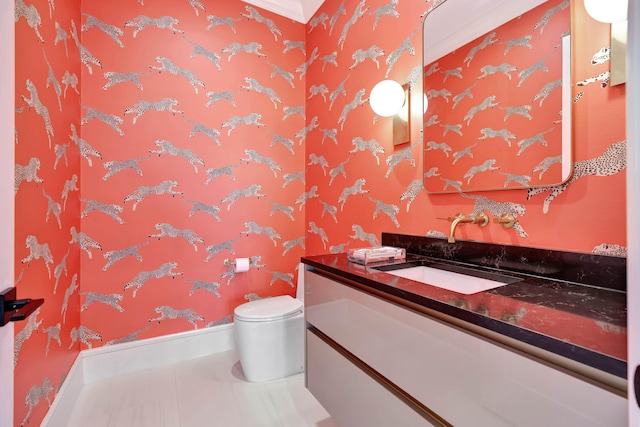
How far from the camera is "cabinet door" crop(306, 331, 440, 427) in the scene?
1019 mm

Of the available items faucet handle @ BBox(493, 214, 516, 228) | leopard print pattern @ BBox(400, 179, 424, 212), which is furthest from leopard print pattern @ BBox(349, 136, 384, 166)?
faucet handle @ BBox(493, 214, 516, 228)

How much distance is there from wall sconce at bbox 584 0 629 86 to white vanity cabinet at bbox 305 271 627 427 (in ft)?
3.18

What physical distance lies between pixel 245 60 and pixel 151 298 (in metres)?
2.07

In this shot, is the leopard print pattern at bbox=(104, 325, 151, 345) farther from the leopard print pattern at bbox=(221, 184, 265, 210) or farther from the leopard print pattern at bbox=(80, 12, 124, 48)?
the leopard print pattern at bbox=(80, 12, 124, 48)

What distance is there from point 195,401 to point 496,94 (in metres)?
2.36

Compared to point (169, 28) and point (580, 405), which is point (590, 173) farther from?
point (169, 28)

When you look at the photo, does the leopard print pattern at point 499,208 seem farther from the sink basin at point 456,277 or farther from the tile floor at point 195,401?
the tile floor at point 195,401

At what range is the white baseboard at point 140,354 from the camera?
1861 mm

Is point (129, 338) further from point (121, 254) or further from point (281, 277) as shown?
point (281, 277)

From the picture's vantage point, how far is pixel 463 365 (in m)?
0.79

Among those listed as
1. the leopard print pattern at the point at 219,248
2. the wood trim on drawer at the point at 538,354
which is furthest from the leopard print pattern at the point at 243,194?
the wood trim on drawer at the point at 538,354

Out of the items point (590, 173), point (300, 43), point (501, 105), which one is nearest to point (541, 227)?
point (590, 173)

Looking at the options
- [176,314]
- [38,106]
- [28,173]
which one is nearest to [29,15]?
[38,106]

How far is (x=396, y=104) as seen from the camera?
5.58 feet
